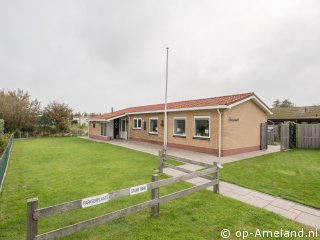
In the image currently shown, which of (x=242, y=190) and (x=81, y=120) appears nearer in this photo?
(x=242, y=190)

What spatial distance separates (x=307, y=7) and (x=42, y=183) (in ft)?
53.7

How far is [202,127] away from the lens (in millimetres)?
14141

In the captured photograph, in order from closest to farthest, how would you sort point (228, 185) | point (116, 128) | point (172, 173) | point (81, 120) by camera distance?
point (228, 185) → point (172, 173) → point (116, 128) → point (81, 120)

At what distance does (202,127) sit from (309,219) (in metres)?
9.75

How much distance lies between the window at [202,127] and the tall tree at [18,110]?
23.8 m

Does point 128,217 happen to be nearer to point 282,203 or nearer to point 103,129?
point 282,203

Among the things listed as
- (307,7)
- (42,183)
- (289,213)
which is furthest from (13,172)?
(307,7)

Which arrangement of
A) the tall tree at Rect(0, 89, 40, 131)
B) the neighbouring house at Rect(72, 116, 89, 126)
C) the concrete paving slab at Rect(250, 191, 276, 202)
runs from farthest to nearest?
the neighbouring house at Rect(72, 116, 89, 126) < the tall tree at Rect(0, 89, 40, 131) < the concrete paving slab at Rect(250, 191, 276, 202)

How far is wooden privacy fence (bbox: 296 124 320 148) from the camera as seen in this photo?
52.3ft

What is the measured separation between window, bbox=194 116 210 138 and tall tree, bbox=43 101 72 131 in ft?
76.3

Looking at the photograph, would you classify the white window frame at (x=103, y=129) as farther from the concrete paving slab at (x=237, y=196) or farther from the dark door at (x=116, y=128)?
the concrete paving slab at (x=237, y=196)

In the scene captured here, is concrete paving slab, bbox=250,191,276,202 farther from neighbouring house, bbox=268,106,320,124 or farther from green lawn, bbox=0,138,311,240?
neighbouring house, bbox=268,106,320,124

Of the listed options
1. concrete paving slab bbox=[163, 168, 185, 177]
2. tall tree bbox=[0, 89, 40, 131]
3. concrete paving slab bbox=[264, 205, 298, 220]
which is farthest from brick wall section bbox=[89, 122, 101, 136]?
concrete paving slab bbox=[264, 205, 298, 220]

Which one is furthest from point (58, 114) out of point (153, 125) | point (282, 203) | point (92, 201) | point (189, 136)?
point (282, 203)
